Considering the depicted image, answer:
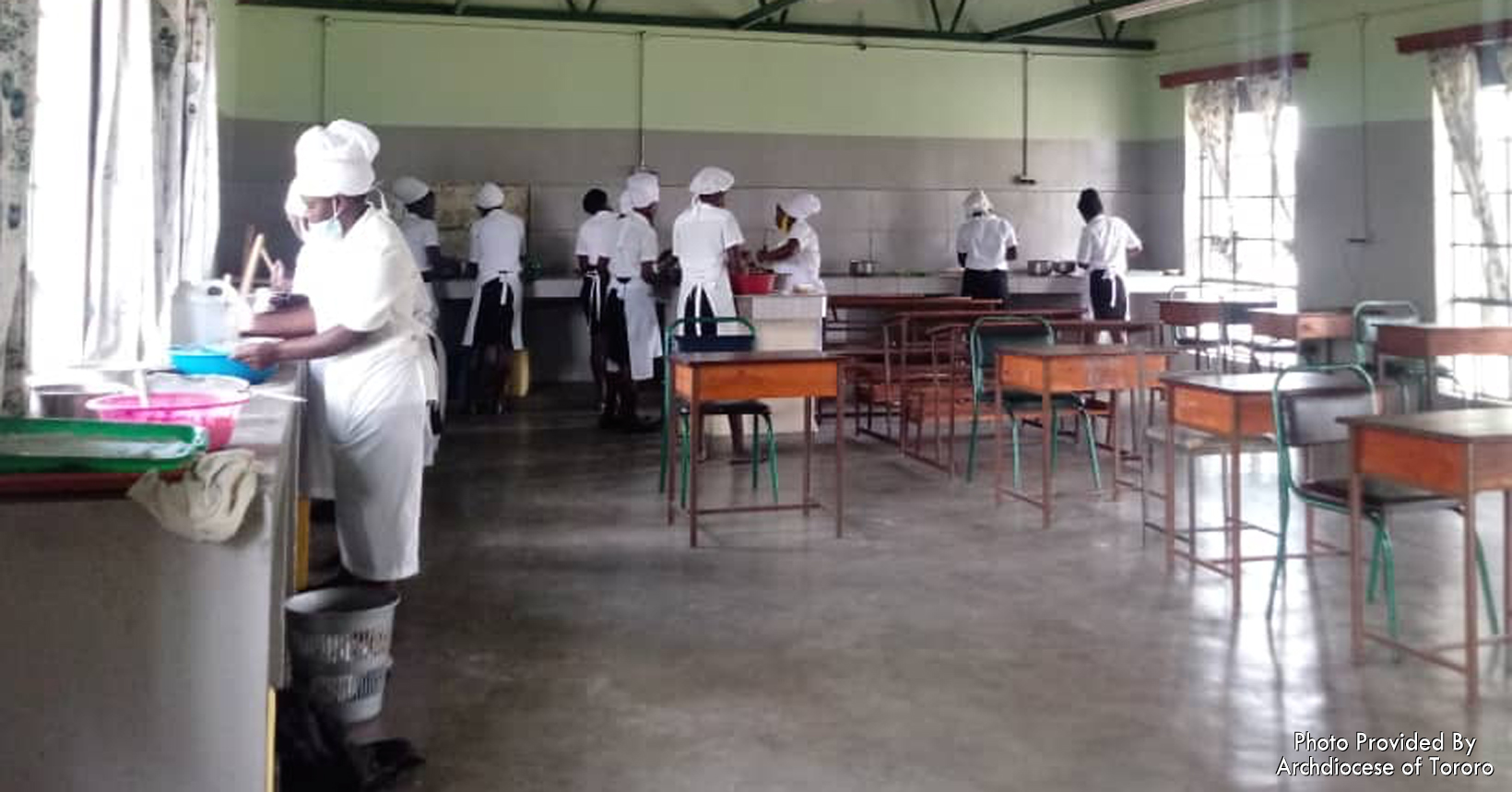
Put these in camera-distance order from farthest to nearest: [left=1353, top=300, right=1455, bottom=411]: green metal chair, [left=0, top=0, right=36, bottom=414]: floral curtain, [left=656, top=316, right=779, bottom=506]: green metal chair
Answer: [left=1353, top=300, right=1455, bottom=411]: green metal chair
[left=656, top=316, right=779, bottom=506]: green metal chair
[left=0, top=0, right=36, bottom=414]: floral curtain

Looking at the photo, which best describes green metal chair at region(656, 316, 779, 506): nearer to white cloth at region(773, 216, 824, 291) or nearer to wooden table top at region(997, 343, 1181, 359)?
wooden table top at region(997, 343, 1181, 359)

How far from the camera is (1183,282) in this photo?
38.9ft

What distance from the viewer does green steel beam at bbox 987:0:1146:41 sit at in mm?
10157

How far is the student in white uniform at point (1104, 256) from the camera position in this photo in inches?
406

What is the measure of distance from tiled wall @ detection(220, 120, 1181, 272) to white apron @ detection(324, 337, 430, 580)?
653 cm

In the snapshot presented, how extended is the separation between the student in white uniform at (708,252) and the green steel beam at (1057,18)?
12.9 feet

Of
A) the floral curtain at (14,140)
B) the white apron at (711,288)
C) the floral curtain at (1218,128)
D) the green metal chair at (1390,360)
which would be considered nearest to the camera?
the floral curtain at (14,140)

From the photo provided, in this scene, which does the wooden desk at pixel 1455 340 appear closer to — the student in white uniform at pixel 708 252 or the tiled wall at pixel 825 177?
the student in white uniform at pixel 708 252

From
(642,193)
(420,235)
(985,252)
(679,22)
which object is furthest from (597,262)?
(985,252)

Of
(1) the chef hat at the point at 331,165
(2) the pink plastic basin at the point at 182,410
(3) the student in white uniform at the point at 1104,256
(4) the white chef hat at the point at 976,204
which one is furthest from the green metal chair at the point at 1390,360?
(2) the pink plastic basin at the point at 182,410

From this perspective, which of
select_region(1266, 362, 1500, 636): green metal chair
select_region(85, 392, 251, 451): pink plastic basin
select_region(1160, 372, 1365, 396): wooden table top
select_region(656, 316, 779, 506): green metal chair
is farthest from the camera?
select_region(656, 316, 779, 506): green metal chair

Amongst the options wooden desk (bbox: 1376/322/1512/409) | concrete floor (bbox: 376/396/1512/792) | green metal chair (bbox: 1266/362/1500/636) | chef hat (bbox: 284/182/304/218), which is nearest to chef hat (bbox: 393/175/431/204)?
concrete floor (bbox: 376/396/1512/792)

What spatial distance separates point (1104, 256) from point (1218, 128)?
217cm

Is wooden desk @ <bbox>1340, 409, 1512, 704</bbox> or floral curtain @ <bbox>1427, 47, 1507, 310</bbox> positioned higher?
floral curtain @ <bbox>1427, 47, 1507, 310</bbox>
